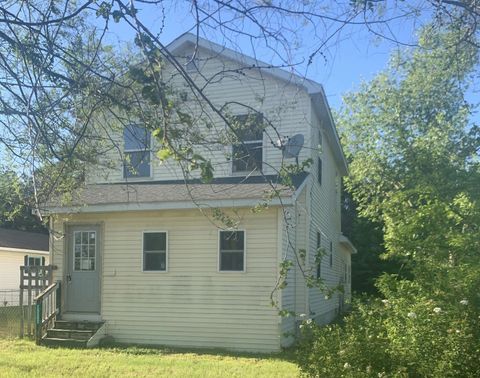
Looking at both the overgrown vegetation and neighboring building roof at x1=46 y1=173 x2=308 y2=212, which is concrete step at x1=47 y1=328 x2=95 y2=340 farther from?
the overgrown vegetation

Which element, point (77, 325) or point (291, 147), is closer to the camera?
point (291, 147)

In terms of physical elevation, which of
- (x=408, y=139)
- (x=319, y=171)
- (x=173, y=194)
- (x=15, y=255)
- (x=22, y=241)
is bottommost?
(x=15, y=255)

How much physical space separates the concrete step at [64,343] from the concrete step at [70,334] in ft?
0.49

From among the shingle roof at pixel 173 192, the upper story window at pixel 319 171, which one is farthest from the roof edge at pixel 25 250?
the upper story window at pixel 319 171

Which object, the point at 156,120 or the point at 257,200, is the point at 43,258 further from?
the point at 156,120

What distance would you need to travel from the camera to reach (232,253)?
11.7 meters

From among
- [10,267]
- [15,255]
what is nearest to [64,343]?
[10,267]

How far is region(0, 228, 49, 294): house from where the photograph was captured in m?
25.8

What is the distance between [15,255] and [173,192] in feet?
57.5

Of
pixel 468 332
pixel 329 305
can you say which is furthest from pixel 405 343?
pixel 329 305

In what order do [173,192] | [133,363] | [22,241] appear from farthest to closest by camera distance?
1. [22,241]
2. [173,192]
3. [133,363]

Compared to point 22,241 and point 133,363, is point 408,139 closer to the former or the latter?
point 133,363

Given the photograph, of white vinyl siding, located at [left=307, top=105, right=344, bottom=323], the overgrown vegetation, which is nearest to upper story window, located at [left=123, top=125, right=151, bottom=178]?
the overgrown vegetation

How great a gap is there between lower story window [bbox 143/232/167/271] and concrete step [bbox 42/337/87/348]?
2.05 metres
